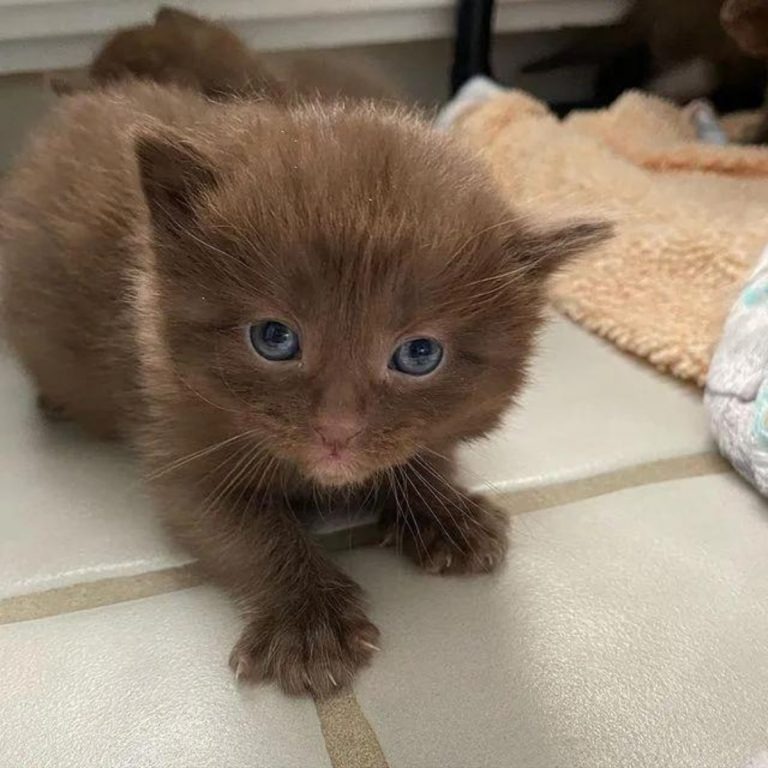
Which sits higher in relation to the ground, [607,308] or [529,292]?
[529,292]

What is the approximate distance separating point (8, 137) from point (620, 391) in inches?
61.0

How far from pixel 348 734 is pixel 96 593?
324 mm

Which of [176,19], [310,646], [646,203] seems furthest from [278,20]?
[310,646]

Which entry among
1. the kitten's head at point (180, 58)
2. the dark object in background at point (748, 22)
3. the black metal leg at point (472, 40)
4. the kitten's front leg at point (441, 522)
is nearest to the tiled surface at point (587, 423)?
the kitten's front leg at point (441, 522)

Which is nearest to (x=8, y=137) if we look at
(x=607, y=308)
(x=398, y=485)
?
(x=607, y=308)

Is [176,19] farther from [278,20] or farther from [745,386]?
[745,386]

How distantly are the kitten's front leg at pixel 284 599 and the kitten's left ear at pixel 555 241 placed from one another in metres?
0.37

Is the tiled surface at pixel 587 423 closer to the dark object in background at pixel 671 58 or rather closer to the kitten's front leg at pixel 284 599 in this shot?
the kitten's front leg at pixel 284 599

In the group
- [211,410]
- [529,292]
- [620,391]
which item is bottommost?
[620,391]

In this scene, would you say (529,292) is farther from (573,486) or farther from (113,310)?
(113,310)

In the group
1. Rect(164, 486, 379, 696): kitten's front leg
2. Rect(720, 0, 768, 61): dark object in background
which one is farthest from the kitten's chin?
Rect(720, 0, 768, 61): dark object in background

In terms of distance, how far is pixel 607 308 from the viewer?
62.5 inches

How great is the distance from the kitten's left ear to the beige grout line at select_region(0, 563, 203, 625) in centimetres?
48

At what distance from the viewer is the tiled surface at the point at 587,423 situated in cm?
124
